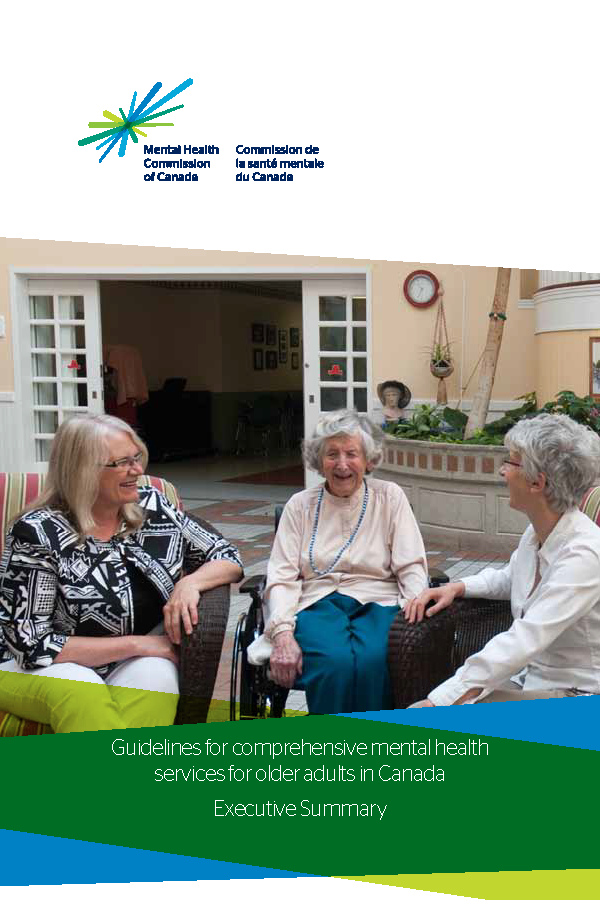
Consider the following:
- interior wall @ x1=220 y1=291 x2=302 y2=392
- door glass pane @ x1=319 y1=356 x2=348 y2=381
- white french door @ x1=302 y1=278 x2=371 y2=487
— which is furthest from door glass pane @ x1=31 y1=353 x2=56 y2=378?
interior wall @ x1=220 y1=291 x2=302 y2=392

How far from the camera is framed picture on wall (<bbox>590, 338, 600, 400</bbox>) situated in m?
7.32

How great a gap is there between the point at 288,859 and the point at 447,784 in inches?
17.2

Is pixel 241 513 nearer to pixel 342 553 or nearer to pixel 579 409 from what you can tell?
pixel 579 409

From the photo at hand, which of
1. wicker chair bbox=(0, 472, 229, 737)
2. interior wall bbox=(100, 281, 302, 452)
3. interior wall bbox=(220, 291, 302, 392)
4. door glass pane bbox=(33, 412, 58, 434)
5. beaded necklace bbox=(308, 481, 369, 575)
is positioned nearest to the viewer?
wicker chair bbox=(0, 472, 229, 737)

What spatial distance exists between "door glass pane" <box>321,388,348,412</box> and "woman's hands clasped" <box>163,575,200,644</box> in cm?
610

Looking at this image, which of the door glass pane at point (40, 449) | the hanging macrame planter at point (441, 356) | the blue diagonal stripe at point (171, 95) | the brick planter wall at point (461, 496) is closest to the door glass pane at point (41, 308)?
the door glass pane at point (40, 449)

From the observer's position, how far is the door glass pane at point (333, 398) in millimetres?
8805

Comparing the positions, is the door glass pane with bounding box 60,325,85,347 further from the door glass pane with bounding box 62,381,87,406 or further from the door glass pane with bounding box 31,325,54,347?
the door glass pane with bounding box 62,381,87,406

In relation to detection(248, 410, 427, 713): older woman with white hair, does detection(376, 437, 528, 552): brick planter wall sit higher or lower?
lower

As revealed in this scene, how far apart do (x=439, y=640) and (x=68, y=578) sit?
1030mm

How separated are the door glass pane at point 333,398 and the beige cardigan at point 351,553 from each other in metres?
5.76

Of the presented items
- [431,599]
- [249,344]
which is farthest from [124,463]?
[249,344]

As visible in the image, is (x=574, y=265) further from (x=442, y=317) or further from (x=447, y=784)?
(x=447, y=784)

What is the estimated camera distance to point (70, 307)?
9398 millimetres
